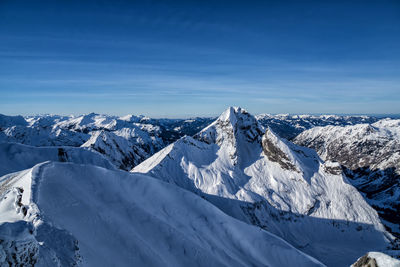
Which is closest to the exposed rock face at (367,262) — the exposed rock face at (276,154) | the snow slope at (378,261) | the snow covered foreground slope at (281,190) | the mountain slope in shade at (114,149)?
the snow slope at (378,261)

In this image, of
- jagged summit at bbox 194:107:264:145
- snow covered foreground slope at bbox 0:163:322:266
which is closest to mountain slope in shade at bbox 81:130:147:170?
jagged summit at bbox 194:107:264:145

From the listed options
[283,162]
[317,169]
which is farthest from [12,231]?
[317,169]

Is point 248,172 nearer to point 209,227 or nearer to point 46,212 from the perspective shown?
point 209,227

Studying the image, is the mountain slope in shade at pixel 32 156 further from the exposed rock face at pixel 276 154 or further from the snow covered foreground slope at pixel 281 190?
the exposed rock face at pixel 276 154

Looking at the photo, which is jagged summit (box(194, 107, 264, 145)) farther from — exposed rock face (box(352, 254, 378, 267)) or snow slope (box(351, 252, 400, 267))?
snow slope (box(351, 252, 400, 267))

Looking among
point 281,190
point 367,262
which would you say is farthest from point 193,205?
point 281,190

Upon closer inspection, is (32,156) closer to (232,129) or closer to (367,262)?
(367,262)
